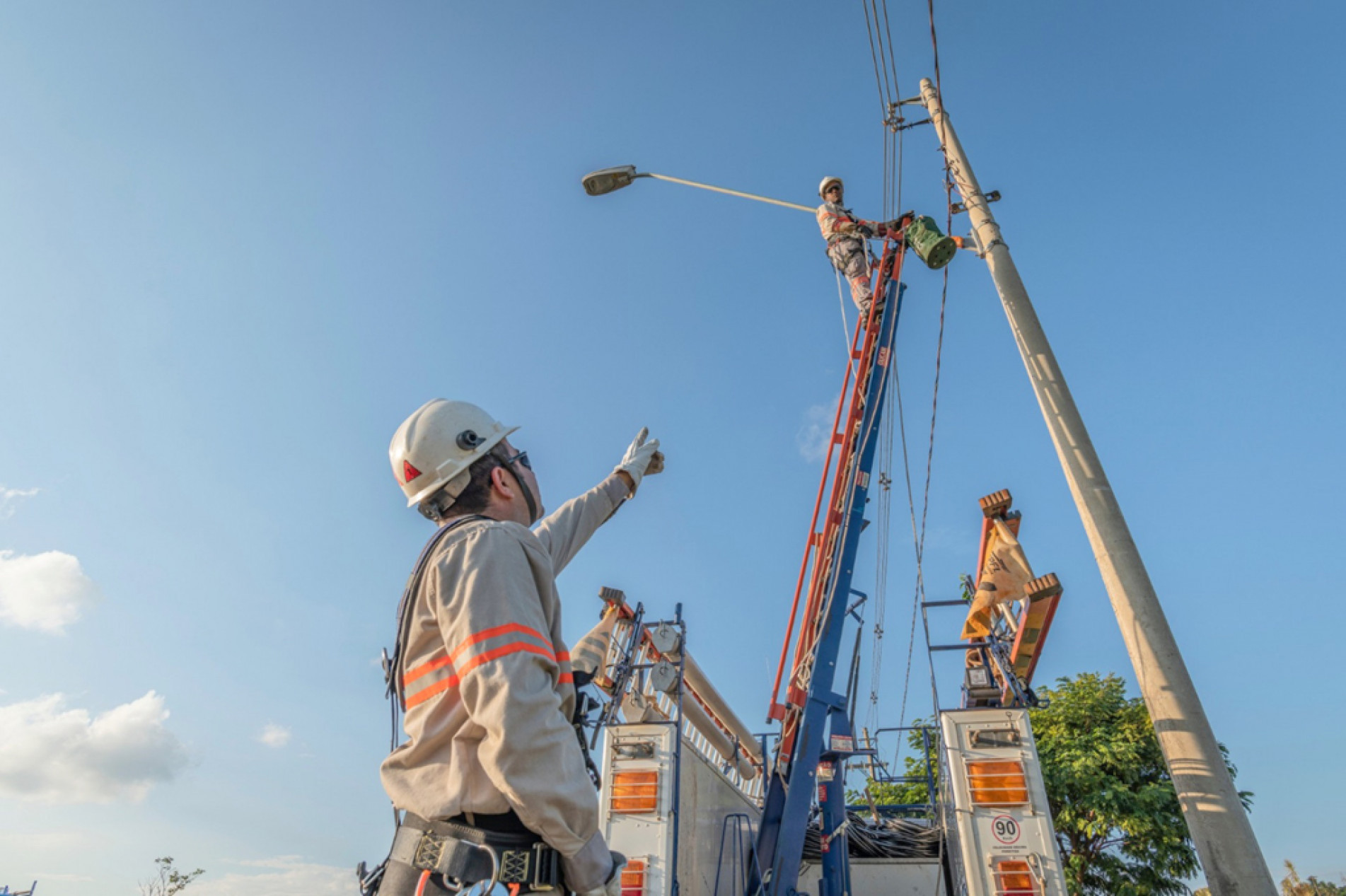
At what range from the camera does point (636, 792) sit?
6320 millimetres

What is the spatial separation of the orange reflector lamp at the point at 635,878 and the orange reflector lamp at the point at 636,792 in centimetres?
37

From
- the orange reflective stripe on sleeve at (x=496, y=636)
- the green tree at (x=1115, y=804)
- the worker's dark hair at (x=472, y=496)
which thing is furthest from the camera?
the green tree at (x=1115, y=804)

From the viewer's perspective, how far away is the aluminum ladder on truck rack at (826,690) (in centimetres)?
704

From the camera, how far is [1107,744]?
1686 cm

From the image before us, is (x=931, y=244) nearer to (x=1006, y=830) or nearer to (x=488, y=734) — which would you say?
(x=1006, y=830)

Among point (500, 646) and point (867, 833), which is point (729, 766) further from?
point (500, 646)

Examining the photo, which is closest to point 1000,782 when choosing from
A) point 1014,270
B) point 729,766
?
point 1014,270

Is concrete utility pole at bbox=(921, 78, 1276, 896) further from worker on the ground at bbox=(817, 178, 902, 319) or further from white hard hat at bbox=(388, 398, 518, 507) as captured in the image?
white hard hat at bbox=(388, 398, 518, 507)

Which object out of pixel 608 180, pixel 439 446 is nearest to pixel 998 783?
pixel 439 446

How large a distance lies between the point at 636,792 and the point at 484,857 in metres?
4.98

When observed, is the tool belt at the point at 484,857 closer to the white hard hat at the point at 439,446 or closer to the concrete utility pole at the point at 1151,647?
the white hard hat at the point at 439,446

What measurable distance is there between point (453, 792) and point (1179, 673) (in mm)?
4483

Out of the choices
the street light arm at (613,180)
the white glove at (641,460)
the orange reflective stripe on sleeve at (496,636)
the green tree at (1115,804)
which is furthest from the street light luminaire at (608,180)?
the green tree at (1115,804)

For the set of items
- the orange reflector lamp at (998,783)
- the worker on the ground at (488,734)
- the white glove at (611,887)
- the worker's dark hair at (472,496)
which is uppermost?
the orange reflector lamp at (998,783)
